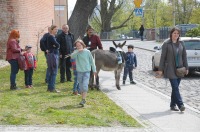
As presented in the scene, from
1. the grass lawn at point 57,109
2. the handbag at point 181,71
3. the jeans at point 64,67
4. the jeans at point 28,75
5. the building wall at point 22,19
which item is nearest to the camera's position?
the grass lawn at point 57,109

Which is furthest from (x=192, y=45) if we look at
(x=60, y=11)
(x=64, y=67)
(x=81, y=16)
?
(x=60, y=11)

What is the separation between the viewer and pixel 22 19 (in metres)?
23.5

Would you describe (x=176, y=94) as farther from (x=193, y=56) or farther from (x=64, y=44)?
(x=193, y=56)

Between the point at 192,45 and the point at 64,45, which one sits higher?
the point at 64,45

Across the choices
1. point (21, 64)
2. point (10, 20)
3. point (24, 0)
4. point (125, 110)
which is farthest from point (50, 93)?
point (24, 0)

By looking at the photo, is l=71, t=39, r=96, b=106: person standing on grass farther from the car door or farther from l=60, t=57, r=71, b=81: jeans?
the car door

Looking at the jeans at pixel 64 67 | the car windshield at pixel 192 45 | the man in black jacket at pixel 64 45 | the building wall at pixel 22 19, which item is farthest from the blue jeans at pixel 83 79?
the building wall at pixel 22 19

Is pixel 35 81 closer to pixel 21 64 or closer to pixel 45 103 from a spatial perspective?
pixel 21 64

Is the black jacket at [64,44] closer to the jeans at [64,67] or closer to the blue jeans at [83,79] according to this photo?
the jeans at [64,67]

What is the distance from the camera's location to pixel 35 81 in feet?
48.2

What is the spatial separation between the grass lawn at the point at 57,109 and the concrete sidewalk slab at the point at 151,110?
34 centimetres

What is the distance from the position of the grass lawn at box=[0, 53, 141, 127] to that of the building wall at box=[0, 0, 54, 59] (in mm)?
9563

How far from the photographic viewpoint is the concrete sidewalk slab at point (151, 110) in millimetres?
8531

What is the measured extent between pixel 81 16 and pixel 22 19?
201 inches
